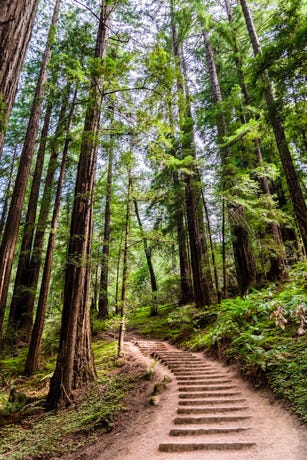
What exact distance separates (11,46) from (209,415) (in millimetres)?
5046

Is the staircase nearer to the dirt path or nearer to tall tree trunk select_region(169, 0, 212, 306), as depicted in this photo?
the dirt path

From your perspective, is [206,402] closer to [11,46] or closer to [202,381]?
[202,381]

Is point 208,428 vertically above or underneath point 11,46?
underneath

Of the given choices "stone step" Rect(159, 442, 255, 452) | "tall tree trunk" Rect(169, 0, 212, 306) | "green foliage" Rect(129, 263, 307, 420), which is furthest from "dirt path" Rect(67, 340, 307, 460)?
"tall tree trunk" Rect(169, 0, 212, 306)

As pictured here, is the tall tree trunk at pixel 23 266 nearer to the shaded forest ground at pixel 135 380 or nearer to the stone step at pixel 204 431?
the shaded forest ground at pixel 135 380

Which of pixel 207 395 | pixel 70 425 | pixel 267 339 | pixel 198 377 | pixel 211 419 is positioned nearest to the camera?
pixel 211 419

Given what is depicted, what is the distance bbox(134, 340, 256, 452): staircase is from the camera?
133 inches

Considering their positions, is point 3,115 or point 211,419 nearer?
point 3,115

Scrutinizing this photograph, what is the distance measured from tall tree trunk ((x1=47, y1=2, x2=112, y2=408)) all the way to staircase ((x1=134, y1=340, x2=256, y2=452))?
2443mm

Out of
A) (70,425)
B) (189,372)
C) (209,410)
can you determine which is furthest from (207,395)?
(70,425)

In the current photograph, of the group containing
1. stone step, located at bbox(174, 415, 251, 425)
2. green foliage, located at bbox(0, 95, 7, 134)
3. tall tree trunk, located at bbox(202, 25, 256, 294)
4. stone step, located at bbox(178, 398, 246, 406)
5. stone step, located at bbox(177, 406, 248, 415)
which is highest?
tall tree trunk, located at bbox(202, 25, 256, 294)

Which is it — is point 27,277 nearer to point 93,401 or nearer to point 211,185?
point 93,401

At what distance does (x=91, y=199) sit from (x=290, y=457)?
5749mm

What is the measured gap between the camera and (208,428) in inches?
146
